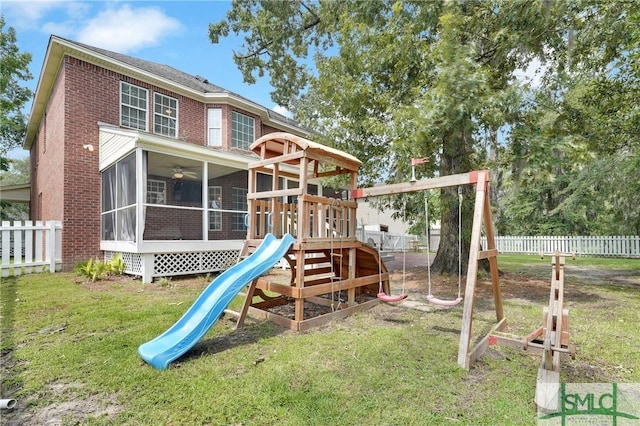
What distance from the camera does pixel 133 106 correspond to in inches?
430

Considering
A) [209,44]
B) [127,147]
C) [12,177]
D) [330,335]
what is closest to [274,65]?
[209,44]

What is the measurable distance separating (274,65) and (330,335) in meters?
14.9

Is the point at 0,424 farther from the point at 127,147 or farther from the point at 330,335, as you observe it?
the point at 127,147

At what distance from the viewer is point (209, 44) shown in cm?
1590

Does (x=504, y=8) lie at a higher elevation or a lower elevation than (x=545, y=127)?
higher

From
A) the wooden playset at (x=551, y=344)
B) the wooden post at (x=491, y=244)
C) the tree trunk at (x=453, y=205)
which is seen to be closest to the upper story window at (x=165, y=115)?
the tree trunk at (x=453, y=205)

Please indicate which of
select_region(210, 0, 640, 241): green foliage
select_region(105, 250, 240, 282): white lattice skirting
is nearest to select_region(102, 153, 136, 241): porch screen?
select_region(105, 250, 240, 282): white lattice skirting

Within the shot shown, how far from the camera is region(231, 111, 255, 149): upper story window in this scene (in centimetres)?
1333

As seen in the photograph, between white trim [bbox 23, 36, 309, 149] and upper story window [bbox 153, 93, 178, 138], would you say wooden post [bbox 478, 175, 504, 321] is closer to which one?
upper story window [bbox 153, 93, 178, 138]

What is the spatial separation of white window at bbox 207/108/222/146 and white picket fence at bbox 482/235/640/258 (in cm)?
1406

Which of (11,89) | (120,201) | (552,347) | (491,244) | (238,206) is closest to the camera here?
(552,347)

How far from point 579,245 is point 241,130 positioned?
17.9m

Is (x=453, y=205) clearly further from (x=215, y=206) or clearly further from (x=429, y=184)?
(x=215, y=206)

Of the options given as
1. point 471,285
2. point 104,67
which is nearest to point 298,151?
point 471,285
